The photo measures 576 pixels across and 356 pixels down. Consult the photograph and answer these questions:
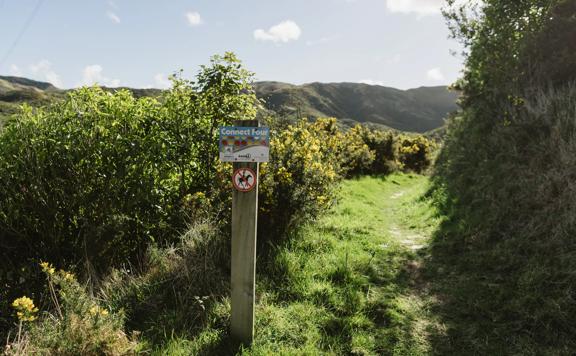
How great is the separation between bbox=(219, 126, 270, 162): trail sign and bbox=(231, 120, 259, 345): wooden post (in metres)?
A: 0.07

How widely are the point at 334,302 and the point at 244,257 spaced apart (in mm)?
1556

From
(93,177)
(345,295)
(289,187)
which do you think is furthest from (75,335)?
(289,187)

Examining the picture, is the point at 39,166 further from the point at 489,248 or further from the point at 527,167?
the point at 527,167

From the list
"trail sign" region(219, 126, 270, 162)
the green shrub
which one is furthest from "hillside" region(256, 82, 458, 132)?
"trail sign" region(219, 126, 270, 162)

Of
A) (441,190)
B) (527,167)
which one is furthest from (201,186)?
(441,190)

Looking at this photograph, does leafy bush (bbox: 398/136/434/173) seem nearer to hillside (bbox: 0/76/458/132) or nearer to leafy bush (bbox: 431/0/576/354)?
leafy bush (bbox: 431/0/576/354)

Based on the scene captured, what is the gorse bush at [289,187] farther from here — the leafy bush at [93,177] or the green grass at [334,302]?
the leafy bush at [93,177]

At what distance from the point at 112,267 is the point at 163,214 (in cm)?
105

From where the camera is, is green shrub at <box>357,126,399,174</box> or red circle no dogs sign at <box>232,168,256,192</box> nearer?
red circle no dogs sign at <box>232,168,256,192</box>

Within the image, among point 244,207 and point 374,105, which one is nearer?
point 244,207

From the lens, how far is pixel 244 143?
3.27m

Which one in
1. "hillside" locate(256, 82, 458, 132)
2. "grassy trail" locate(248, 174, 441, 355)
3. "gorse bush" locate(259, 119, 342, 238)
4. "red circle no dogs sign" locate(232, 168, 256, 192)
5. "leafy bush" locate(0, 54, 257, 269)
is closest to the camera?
"red circle no dogs sign" locate(232, 168, 256, 192)

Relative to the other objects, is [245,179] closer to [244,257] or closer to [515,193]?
[244,257]

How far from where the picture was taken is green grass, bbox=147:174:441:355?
3504mm
